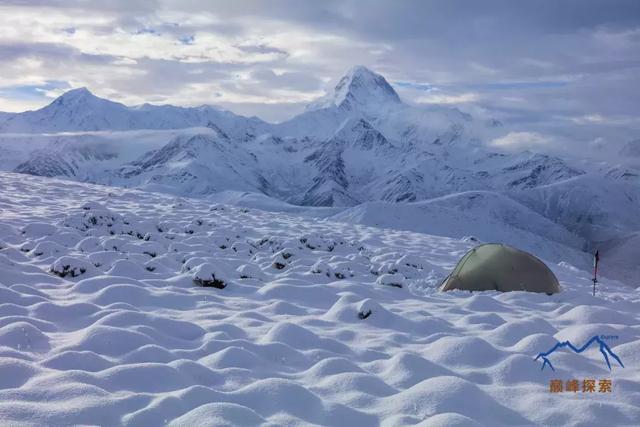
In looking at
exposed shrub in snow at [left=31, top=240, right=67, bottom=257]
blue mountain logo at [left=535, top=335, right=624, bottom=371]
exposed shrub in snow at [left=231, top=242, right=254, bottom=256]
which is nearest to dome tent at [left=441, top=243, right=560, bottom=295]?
blue mountain logo at [left=535, top=335, right=624, bottom=371]

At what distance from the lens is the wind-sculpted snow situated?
200 inches

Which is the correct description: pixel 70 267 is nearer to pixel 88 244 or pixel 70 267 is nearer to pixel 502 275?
pixel 88 244

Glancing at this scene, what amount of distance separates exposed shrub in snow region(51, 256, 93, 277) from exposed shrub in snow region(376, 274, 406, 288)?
6161 millimetres

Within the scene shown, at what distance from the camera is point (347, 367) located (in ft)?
20.7

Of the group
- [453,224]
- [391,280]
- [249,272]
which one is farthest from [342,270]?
[453,224]

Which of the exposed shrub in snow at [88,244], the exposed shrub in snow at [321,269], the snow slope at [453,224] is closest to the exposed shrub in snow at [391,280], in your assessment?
the exposed shrub in snow at [321,269]

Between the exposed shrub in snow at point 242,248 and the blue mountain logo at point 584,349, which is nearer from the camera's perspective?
the blue mountain logo at point 584,349

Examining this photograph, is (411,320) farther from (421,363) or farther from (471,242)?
(471,242)

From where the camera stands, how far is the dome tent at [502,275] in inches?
461

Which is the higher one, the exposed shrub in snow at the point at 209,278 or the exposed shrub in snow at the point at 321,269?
the exposed shrub in snow at the point at 209,278

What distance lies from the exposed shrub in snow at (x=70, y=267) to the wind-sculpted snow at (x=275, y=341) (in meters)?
0.04

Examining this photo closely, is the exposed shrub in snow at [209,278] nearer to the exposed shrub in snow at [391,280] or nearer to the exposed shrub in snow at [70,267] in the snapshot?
the exposed shrub in snow at [70,267]

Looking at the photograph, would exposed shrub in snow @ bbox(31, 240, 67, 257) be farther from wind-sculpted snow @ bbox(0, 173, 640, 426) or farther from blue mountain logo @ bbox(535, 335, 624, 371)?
blue mountain logo @ bbox(535, 335, 624, 371)

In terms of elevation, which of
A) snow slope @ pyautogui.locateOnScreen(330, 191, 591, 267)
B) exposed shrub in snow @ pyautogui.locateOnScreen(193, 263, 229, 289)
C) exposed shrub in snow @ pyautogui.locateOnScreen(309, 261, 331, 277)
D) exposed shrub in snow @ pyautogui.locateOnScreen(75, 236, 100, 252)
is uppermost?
exposed shrub in snow @ pyautogui.locateOnScreen(75, 236, 100, 252)
